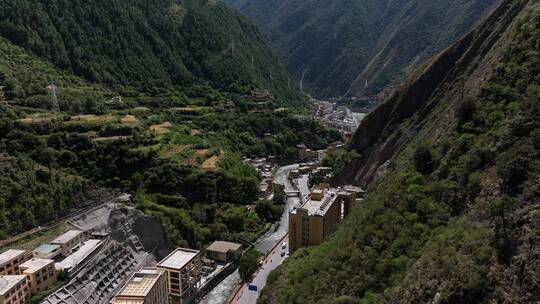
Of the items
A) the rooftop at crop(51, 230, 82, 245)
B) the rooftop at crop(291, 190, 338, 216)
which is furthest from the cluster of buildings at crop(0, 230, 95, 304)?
the rooftop at crop(291, 190, 338, 216)

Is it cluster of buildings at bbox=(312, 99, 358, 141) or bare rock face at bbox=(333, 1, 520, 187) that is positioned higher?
bare rock face at bbox=(333, 1, 520, 187)

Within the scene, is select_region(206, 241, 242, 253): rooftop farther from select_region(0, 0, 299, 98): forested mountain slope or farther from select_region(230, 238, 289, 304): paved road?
select_region(0, 0, 299, 98): forested mountain slope

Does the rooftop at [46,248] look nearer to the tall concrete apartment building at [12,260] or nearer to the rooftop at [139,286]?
the tall concrete apartment building at [12,260]

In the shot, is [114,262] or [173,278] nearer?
[173,278]

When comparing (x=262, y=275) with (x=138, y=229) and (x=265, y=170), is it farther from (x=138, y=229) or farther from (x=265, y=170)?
(x=265, y=170)

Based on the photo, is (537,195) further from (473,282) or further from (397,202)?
(397,202)

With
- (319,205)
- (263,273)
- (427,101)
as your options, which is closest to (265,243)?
(263,273)
